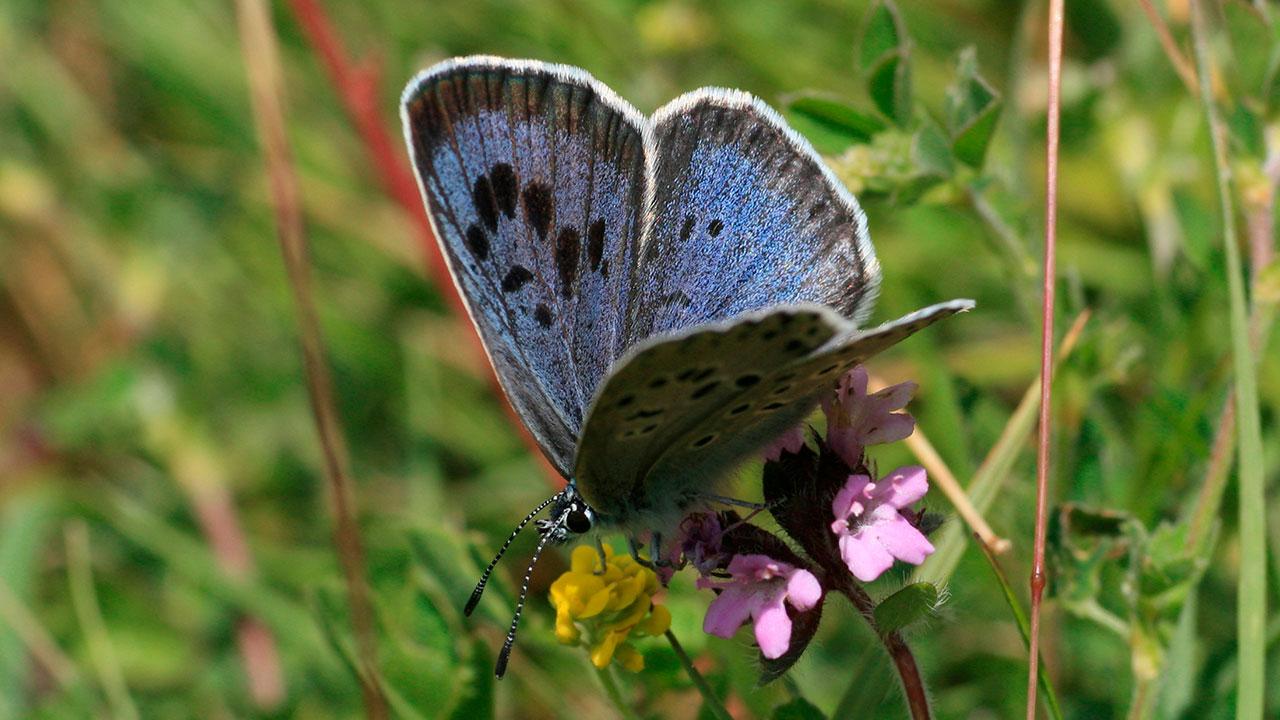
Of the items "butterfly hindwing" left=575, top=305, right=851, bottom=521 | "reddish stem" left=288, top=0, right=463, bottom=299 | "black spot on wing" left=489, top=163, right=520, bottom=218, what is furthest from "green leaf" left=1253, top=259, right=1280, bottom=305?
"reddish stem" left=288, top=0, right=463, bottom=299

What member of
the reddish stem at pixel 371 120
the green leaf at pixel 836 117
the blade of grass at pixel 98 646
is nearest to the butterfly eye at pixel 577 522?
the green leaf at pixel 836 117

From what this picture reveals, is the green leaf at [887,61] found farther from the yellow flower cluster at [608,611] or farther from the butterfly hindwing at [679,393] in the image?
the yellow flower cluster at [608,611]

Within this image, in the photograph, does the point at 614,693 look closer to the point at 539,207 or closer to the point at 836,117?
the point at 539,207

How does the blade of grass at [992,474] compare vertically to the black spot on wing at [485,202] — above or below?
below

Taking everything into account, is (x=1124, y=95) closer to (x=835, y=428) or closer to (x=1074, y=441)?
(x=1074, y=441)

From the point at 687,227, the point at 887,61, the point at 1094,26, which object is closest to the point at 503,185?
the point at 687,227
